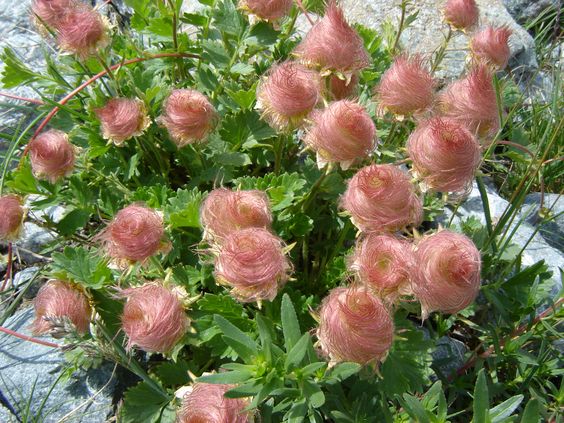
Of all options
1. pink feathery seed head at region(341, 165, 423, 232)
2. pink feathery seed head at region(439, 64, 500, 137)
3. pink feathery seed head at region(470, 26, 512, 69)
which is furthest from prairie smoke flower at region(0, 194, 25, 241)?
pink feathery seed head at region(470, 26, 512, 69)

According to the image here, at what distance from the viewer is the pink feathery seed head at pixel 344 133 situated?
1541mm

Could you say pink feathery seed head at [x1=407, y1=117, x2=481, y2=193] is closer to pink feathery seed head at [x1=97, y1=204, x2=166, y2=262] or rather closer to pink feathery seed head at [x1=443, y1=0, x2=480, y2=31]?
pink feathery seed head at [x1=97, y1=204, x2=166, y2=262]

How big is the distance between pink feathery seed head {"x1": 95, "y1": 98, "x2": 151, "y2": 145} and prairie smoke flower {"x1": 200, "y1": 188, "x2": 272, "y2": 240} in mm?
595

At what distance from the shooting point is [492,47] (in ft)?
6.89

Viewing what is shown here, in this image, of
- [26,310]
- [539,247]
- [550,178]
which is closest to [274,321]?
[26,310]

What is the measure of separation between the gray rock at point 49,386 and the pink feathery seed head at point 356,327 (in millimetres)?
1118

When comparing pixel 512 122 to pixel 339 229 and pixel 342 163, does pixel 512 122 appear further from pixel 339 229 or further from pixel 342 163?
pixel 342 163

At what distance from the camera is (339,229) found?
2270mm

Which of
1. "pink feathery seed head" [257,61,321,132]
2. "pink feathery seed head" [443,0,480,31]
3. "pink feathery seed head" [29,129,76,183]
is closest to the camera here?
"pink feathery seed head" [257,61,321,132]

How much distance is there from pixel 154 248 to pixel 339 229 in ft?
2.83

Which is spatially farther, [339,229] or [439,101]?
[339,229]

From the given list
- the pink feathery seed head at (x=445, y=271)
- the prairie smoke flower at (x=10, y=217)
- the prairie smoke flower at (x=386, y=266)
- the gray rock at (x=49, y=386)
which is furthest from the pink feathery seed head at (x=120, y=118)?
the pink feathery seed head at (x=445, y=271)

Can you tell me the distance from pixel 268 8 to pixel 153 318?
3.76 feet

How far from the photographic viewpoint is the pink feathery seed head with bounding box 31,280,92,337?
67.6 inches
